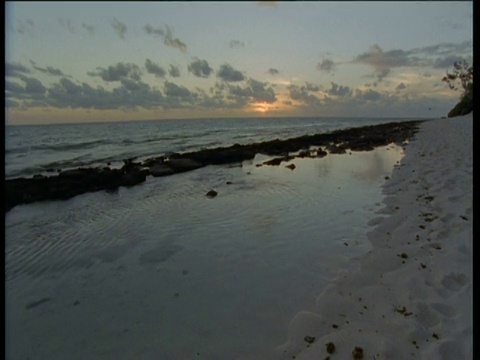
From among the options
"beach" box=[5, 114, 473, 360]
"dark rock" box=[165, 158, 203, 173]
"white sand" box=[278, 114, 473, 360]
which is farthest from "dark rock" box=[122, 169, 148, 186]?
"white sand" box=[278, 114, 473, 360]

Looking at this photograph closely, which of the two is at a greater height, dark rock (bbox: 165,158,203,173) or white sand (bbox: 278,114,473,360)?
dark rock (bbox: 165,158,203,173)

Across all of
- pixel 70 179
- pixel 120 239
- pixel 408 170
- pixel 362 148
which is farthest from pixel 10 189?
pixel 362 148

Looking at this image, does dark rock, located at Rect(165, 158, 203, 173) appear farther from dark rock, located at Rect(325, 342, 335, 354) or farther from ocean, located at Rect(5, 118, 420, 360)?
dark rock, located at Rect(325, 342, 335, 354)

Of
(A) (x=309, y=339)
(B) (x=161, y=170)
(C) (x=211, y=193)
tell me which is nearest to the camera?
(A) (x=309, y=339)

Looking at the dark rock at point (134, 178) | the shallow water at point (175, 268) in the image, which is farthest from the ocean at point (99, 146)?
the dark rock at point (134, 178)

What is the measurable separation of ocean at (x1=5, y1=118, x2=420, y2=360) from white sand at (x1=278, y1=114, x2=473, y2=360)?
28cm

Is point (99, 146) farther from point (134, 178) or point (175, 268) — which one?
point (175, 268)

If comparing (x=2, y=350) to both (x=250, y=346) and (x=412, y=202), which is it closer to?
(x=250, y=346)

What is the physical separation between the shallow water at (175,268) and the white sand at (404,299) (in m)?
0.31

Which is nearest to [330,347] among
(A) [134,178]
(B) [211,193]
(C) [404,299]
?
(C) [404,299]

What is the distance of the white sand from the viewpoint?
3.19 metres

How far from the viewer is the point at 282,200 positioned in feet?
32.2

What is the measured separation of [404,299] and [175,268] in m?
3.70

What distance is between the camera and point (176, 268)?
555 cm
